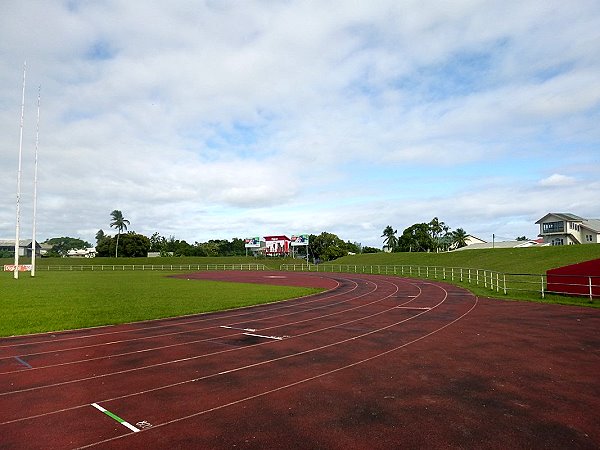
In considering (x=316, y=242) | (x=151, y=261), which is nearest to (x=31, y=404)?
(x=151, y=261)

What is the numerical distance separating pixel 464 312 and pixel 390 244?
104 meters

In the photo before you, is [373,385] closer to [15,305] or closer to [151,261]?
[15,305]

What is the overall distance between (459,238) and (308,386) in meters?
112

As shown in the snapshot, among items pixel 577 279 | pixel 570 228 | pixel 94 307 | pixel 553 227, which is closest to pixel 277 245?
pixel 553 227

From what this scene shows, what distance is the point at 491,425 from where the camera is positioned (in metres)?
5.81

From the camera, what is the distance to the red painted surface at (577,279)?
18.5m

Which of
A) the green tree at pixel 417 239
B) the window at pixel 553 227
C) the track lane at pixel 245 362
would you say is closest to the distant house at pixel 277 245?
the green tree at pixel 417 239

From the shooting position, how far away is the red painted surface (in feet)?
60.7

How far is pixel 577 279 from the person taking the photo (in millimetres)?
19469

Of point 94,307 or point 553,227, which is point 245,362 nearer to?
point 94,307

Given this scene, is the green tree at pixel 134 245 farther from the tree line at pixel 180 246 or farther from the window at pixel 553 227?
the window at pixel 553 227

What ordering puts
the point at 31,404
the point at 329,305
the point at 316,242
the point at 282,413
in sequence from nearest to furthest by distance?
1. the point at 282,413
2. the point at 31,404
3. the point at 329,305
4. the point at 316,242

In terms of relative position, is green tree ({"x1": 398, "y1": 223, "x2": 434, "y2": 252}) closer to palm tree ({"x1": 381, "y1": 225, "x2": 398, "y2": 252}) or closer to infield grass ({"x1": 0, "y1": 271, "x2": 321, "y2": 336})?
palm tree ({"x1": 381, "y1": 225, "x2": 398, "y2": 252})

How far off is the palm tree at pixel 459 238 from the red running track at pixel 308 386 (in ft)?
337
